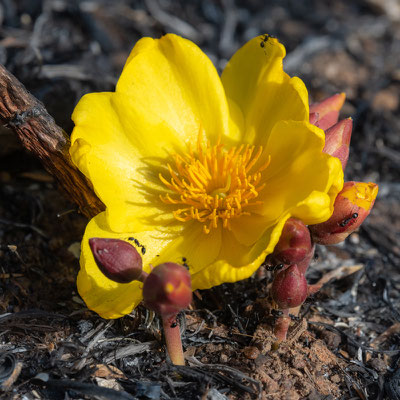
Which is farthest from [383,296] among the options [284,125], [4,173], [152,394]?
[4,173]

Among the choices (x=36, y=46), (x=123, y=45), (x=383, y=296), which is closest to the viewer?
(x=383, y=296)

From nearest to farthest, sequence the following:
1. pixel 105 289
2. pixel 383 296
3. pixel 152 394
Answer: pixel 152 394, pixel 105 289, pixel 383 296

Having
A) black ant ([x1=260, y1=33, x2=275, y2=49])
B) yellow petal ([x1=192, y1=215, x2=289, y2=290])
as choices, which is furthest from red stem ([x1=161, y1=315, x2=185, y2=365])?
black ant ([x1=260, y1=33, x2=275, y2=49])

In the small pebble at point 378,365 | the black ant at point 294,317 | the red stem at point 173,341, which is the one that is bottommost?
the small pebble at point 378,365

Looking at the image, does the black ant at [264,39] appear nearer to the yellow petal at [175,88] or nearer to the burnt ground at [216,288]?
the yellow petal at [175,88]

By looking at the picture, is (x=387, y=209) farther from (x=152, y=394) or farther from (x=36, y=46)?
(x=36, y=46)

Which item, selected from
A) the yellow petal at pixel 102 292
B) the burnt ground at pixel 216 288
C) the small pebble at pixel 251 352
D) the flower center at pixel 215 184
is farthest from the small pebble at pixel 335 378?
the yellow petal at pixel 102 292

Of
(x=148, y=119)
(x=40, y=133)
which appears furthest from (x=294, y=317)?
(x=40, y=133)
